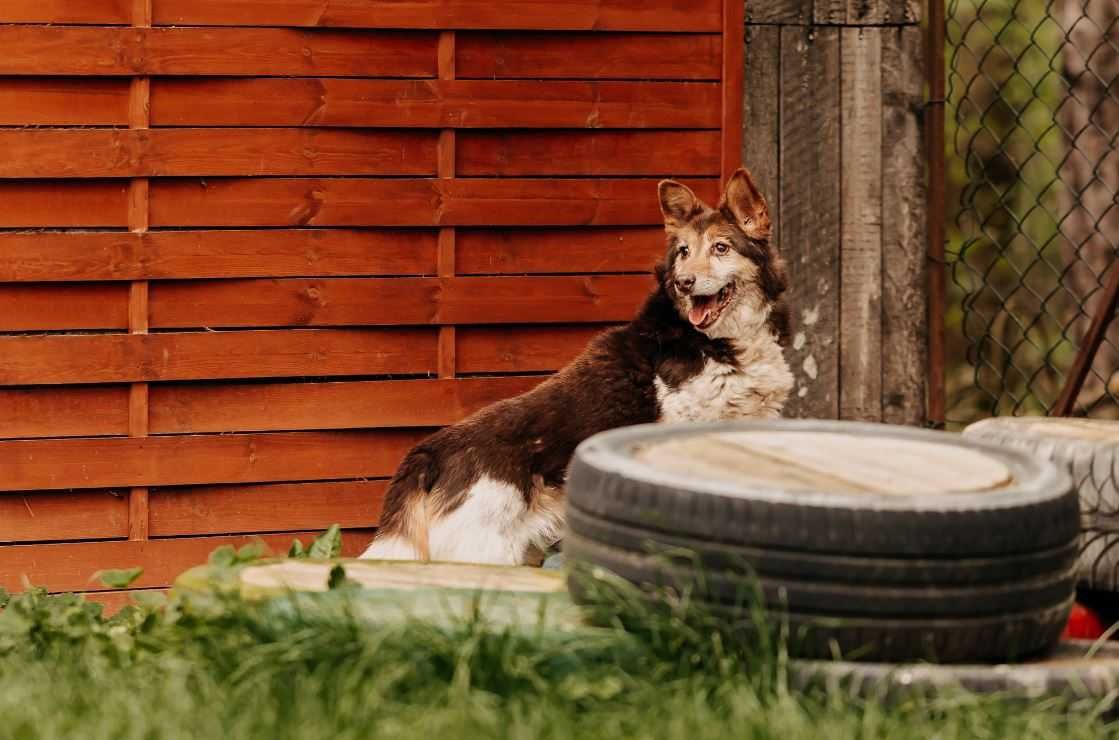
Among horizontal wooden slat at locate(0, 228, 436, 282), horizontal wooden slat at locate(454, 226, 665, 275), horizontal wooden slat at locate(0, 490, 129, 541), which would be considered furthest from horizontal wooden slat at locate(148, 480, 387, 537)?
horizontal wooden slat at locate(454, 226, 665, 275)

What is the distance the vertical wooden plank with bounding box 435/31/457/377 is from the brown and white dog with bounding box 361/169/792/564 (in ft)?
0.88

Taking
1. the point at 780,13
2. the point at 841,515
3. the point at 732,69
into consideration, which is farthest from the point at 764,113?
the point at 841,515

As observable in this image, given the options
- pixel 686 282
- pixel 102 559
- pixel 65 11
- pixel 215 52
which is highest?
pixel 65 11

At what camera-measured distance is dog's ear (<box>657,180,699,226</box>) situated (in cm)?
493

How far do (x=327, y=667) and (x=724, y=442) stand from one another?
0.98 meters

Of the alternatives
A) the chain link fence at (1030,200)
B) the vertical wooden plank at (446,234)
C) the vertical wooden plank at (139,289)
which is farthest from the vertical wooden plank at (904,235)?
the vertical wooden plank at (139,289)

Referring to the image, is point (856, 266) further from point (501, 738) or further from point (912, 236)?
point (501, 738)

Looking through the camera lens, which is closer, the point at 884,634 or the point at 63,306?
the point at 884,634

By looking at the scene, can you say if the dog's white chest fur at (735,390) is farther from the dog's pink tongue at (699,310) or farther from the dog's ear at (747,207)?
the dog's ear at (747,207)

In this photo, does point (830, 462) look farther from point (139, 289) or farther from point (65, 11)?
point (65, 11)

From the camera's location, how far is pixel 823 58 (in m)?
5.35

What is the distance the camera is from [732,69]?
5.17 meters

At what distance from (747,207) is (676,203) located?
0.24 metres

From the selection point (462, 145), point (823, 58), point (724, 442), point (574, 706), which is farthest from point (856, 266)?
point (574, 706)
